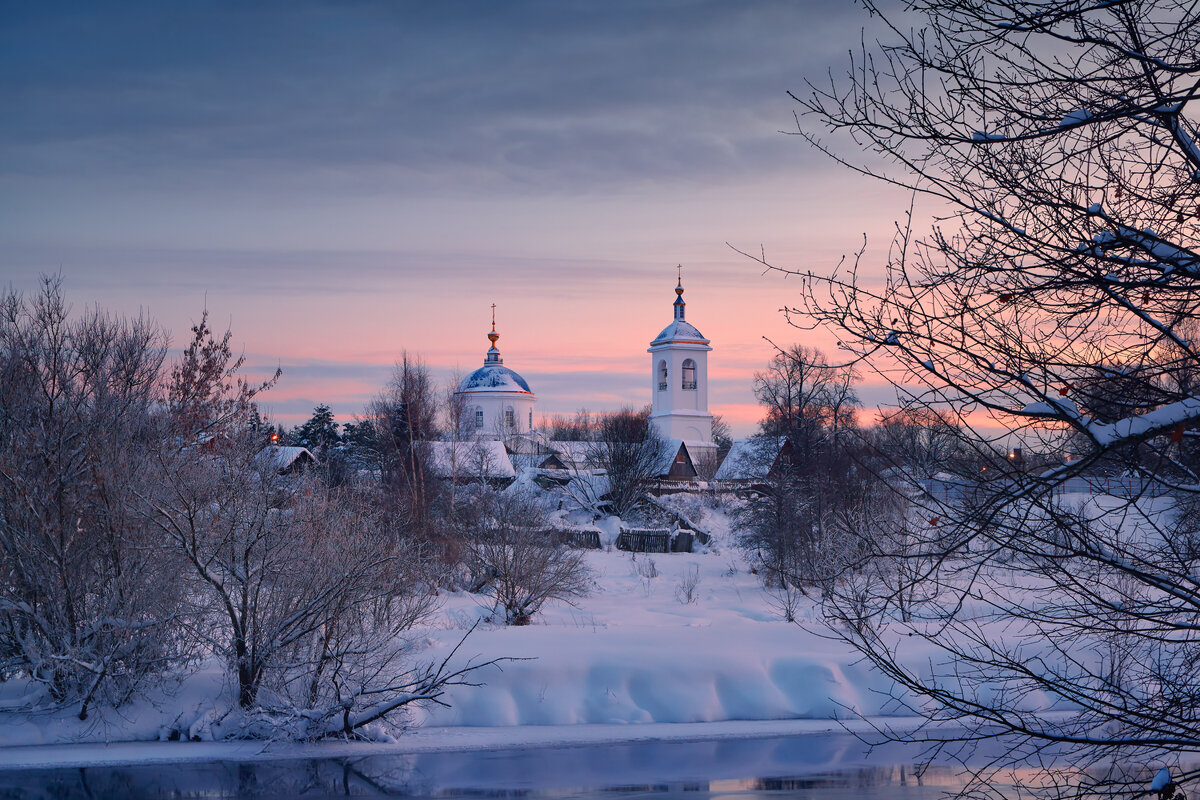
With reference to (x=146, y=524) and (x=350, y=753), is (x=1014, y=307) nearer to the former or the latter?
(x=350, y=753)

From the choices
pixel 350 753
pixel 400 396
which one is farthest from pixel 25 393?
pixel 400 396

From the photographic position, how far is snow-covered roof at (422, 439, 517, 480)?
3716 centimetres

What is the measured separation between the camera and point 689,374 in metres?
66.2

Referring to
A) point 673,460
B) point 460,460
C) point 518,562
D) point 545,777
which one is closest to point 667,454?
point 673,460

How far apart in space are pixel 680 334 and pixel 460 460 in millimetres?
27433

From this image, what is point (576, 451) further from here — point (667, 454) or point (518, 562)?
point (518, 562)

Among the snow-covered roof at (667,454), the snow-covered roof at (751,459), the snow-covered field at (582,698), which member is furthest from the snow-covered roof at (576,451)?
the snow-covered field at (582,698)

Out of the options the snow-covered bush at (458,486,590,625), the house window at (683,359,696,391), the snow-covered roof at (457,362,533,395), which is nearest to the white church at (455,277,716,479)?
the house window at (683,359,696,391)

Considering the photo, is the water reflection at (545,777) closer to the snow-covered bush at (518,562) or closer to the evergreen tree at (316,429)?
the snow-covered bush at (518,562)

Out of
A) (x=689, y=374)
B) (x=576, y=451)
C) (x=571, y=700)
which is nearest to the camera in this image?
(x=571, y=700)

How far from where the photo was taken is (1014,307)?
574 cm

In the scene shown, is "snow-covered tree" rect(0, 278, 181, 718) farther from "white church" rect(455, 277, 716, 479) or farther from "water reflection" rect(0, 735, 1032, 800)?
"white church" rect(455, 277, 716, 479)

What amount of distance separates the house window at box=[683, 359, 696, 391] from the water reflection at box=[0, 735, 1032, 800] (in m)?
51.5

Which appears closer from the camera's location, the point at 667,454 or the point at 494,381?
the point at 667,454
